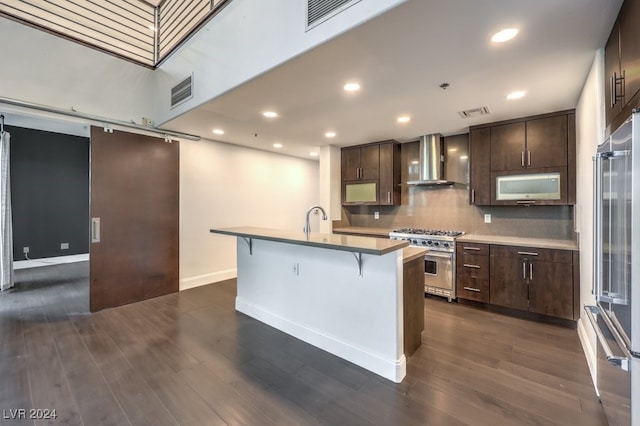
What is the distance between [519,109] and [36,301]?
6.84m

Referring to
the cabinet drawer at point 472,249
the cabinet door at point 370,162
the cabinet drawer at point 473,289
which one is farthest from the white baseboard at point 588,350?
the cabinet door at point 370,162

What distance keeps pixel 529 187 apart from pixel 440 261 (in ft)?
4.73

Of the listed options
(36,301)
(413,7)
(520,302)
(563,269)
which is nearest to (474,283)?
(520,302)

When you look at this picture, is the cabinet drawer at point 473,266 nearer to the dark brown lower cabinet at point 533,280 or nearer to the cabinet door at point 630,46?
the dark brown lower cabinet at point 533,280

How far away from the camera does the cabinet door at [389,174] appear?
4.72 m

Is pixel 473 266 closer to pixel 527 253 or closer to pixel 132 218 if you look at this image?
pixel 527 253

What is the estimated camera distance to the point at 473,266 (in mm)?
3605

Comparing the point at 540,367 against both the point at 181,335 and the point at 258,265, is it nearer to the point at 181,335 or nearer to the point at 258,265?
the point at 258,265

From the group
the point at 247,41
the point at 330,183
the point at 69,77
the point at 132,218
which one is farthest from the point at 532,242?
the point at 69,77

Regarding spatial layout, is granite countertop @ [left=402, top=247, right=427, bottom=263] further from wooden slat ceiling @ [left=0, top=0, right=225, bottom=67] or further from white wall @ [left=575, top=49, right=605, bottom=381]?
wooden slat ceiling @ [left=0, top=0, right=225, bottom=67]

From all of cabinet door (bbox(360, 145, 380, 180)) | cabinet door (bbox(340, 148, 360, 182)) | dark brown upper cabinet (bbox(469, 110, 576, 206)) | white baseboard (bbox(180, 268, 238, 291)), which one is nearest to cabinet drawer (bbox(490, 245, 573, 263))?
dark brown upper cabinet (bbox(469, 110, 576, 206))

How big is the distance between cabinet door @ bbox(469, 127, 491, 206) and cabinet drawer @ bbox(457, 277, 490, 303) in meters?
1.06

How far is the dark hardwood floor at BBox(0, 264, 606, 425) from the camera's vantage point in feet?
5.91

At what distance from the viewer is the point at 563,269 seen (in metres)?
3.02
